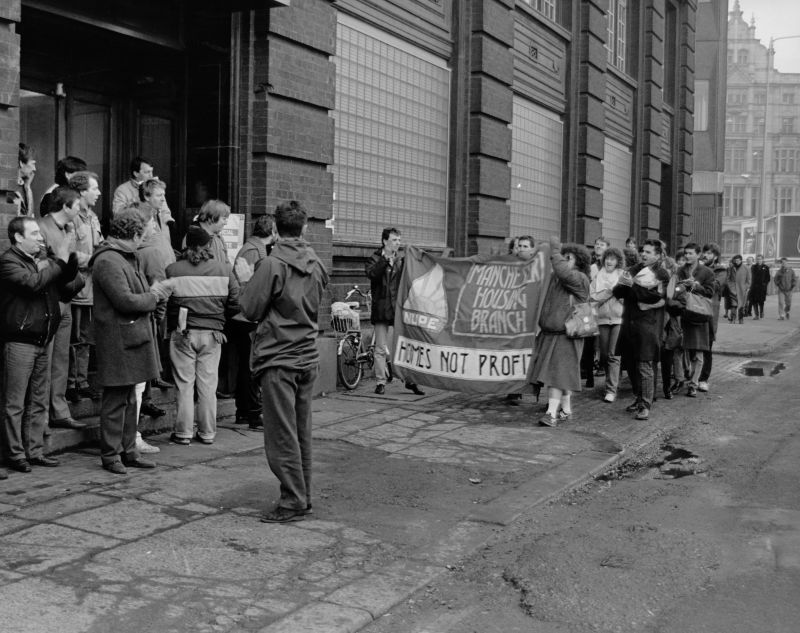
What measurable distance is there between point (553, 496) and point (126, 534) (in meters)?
3.00

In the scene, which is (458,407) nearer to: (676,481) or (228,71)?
(676,481)

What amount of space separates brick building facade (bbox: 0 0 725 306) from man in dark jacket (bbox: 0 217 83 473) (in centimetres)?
65

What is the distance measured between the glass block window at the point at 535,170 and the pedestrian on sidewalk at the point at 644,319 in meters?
6.64

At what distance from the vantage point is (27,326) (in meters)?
7.07

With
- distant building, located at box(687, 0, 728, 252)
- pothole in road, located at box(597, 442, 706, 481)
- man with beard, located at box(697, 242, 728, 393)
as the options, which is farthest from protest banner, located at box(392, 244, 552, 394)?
distant building, located at box(687, 0, 728, 252)

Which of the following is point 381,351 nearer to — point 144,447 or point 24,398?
point 144,447

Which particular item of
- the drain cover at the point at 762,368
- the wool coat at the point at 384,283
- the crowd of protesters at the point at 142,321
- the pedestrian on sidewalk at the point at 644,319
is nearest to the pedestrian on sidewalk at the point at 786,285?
the drain cover at the point at 762,368

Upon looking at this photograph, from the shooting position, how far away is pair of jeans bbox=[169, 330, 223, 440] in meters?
8.19

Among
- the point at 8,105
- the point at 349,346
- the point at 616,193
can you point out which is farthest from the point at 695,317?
the point at 616,193

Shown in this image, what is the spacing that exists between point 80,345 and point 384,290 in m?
4.05

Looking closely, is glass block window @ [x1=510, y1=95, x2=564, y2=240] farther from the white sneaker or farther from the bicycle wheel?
the white sneaker


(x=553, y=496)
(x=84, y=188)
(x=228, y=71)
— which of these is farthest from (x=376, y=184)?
(x=553, y=496)

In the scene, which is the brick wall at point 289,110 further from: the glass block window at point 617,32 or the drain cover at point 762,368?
the glass block window at point 617,32

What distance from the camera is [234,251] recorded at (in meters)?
10.2
